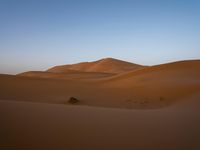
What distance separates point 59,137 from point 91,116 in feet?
5.22

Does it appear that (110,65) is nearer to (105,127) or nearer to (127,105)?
(127,105)

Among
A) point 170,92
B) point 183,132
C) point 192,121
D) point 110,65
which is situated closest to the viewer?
point 183,132

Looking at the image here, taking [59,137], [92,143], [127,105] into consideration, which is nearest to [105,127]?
[92,143]

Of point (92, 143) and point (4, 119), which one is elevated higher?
point (4, 119)

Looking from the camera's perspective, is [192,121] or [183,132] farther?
[192,121]

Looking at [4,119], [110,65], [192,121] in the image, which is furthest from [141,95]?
[110,65]

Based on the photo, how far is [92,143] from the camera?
324 cm

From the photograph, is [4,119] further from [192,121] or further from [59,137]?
[192,121]

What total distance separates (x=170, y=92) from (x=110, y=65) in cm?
4849

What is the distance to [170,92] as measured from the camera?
9.57 metres

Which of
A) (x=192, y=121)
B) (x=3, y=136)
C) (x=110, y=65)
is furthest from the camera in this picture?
(x=110, y=65)

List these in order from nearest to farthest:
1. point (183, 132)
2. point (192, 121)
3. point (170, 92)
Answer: point (183, 132), point (192, 121), point (170, 92)

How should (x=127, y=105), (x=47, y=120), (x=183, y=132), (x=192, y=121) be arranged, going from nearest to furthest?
(x=183, y=132)
(x=47, y=120)
(x=192, y=121)
(x=127, y=105)

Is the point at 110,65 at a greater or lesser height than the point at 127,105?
greater
